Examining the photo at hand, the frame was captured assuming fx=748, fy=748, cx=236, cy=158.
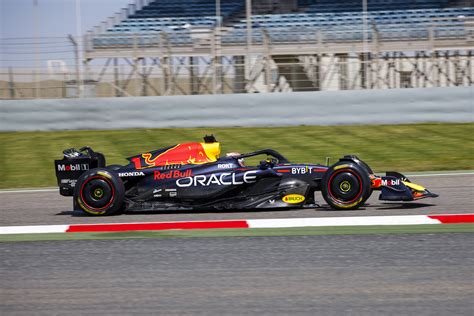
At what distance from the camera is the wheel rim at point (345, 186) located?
798cm

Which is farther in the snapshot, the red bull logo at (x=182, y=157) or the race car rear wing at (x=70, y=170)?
the race car rear wing at (x=70, y=170)

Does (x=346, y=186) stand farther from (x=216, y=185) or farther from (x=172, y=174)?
(x=172, y=174)

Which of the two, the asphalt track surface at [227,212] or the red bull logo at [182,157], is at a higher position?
the red bull logo at [182,157]

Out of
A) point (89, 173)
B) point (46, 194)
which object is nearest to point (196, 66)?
point (46, 194)

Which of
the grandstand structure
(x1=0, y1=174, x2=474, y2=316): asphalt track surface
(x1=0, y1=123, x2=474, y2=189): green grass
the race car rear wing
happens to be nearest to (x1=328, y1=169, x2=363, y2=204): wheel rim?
(x1=0, y1=174, x2=474, y2=316): asphalt track surface

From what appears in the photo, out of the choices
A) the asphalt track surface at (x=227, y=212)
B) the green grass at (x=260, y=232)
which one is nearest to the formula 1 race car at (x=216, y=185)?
the asphalt track surface at (x=227, y=212)

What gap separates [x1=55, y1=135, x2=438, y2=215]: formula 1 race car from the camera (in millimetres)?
8094

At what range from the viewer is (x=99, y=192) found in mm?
8492

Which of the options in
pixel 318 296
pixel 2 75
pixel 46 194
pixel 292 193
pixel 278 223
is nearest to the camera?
pixel 318 296

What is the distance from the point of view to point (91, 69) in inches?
710

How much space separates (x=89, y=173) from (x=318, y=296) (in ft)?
14.3

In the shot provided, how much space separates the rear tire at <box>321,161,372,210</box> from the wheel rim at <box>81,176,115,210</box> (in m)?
2.40

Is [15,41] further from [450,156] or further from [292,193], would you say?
[292,193]

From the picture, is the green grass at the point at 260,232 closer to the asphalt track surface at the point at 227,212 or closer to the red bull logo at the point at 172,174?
the asphalt track surface at the point at 227,212
